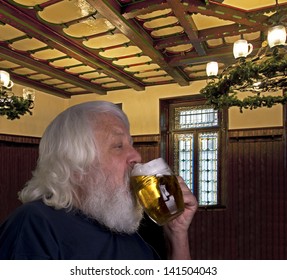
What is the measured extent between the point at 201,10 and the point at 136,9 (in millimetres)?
673

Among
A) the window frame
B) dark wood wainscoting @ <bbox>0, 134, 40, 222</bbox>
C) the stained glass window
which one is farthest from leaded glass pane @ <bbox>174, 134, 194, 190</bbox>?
dark wood wainscoting @ <bbox>0, 134, 40, 222</bbox>

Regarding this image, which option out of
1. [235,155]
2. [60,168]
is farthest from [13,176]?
[60,168]

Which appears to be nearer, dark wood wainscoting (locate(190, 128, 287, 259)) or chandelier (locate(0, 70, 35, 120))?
chandelier (locate(0, 70, 35, 120))

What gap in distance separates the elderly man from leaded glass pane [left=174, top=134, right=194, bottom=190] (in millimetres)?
5422

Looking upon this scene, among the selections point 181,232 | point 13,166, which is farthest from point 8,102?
point 13,166

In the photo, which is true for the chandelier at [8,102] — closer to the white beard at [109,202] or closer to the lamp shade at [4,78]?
the lamp shade at [4,78]

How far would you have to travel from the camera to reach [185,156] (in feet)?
22.1

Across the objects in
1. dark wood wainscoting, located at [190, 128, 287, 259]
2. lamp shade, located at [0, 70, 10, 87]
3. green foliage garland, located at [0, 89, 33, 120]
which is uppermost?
lamp shade, located at [0, 70, 10, 87]

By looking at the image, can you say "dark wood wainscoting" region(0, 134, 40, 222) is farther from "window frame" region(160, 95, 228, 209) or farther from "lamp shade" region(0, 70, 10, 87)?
"lamp shade" region(0, 70, 10, 87)

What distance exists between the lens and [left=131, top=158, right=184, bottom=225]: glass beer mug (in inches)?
42.6

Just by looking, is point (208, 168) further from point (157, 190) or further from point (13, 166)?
point (157, 190)

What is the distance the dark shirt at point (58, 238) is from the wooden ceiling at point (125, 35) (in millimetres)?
2448

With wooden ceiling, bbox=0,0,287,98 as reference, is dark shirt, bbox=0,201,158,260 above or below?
below

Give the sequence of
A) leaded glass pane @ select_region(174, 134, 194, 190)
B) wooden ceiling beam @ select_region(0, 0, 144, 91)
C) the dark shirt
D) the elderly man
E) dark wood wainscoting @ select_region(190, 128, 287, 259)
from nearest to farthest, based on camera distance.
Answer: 1. the dark shirt
2. the elderly man
3. wooden ceiling beam @ select_region(0, 0, 144, 91)
4. dark wood wainscoting @ select_region(190, 128, 287, 259)
5. leaded glass pane @ select_region(174, 134, 194, 190)
